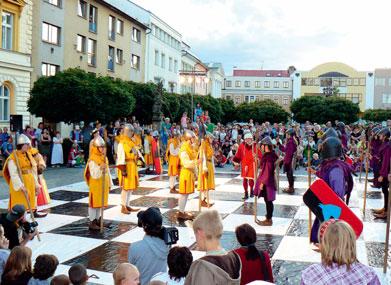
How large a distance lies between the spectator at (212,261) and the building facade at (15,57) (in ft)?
74.7

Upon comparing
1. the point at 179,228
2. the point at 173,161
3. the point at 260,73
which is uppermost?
the point at 260,73

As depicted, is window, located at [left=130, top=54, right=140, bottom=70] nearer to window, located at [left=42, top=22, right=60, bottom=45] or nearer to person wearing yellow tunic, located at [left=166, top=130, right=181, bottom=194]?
window, located at [left=42, top=22, right=60, bottom=45]

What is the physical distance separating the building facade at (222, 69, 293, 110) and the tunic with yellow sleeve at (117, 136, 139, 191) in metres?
92.1

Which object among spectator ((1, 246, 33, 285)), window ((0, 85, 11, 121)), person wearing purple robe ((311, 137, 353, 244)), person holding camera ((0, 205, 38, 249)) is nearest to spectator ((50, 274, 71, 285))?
spectator ((1, 246, 33, 285))

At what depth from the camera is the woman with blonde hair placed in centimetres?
306

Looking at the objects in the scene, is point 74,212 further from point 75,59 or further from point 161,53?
point 161,53

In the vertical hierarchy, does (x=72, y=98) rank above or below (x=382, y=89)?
below

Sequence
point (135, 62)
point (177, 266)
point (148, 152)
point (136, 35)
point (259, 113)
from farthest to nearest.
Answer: point (259, 113)
point (136, 35)
point (135, 62)
point (148, 152)
point (177, 266)

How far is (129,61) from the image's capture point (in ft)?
134

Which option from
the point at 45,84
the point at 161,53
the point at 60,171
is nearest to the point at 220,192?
the point at 60,171

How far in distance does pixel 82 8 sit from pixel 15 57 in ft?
30.4

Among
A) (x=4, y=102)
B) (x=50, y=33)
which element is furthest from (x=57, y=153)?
(x=50, y=33)

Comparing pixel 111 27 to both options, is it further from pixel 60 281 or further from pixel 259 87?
pixel 259 87

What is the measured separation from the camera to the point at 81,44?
107 feet
